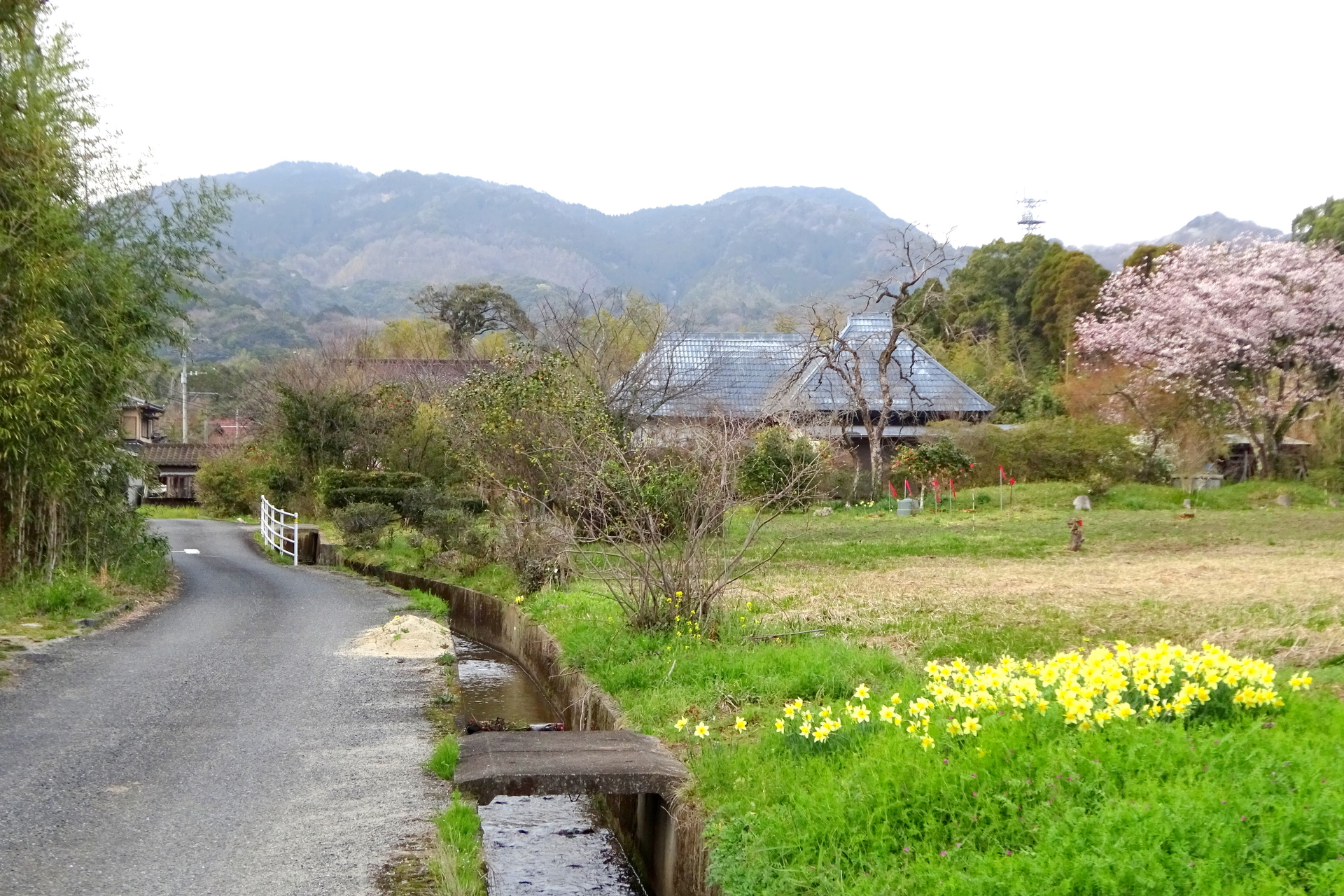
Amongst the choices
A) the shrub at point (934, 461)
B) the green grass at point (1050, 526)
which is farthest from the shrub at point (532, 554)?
the shrub at point (934, 461)

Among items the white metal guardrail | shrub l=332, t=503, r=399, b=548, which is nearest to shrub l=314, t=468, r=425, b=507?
shrub l=332, t=503, r=399, b=548

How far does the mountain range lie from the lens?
112062 millimetres

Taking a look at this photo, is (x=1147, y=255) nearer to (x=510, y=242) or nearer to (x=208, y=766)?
(x=208, y=766)

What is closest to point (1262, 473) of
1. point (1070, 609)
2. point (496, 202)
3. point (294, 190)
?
point (1070, 609)

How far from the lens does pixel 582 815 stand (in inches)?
271

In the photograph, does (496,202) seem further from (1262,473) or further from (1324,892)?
(1324,892)

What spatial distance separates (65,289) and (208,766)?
23.5 ft

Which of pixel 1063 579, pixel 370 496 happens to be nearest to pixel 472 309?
pixel 370 496

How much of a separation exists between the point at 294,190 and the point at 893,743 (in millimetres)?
182008

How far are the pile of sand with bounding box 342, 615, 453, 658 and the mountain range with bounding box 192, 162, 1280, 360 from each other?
3067 inches

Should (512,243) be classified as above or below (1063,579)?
above

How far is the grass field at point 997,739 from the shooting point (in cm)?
319

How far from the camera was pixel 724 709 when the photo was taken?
6.49m

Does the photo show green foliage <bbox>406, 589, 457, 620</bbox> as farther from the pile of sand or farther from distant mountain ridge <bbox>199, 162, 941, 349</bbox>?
distant mountain ridge <bbox>199, 162, 941, 349</bbox>
